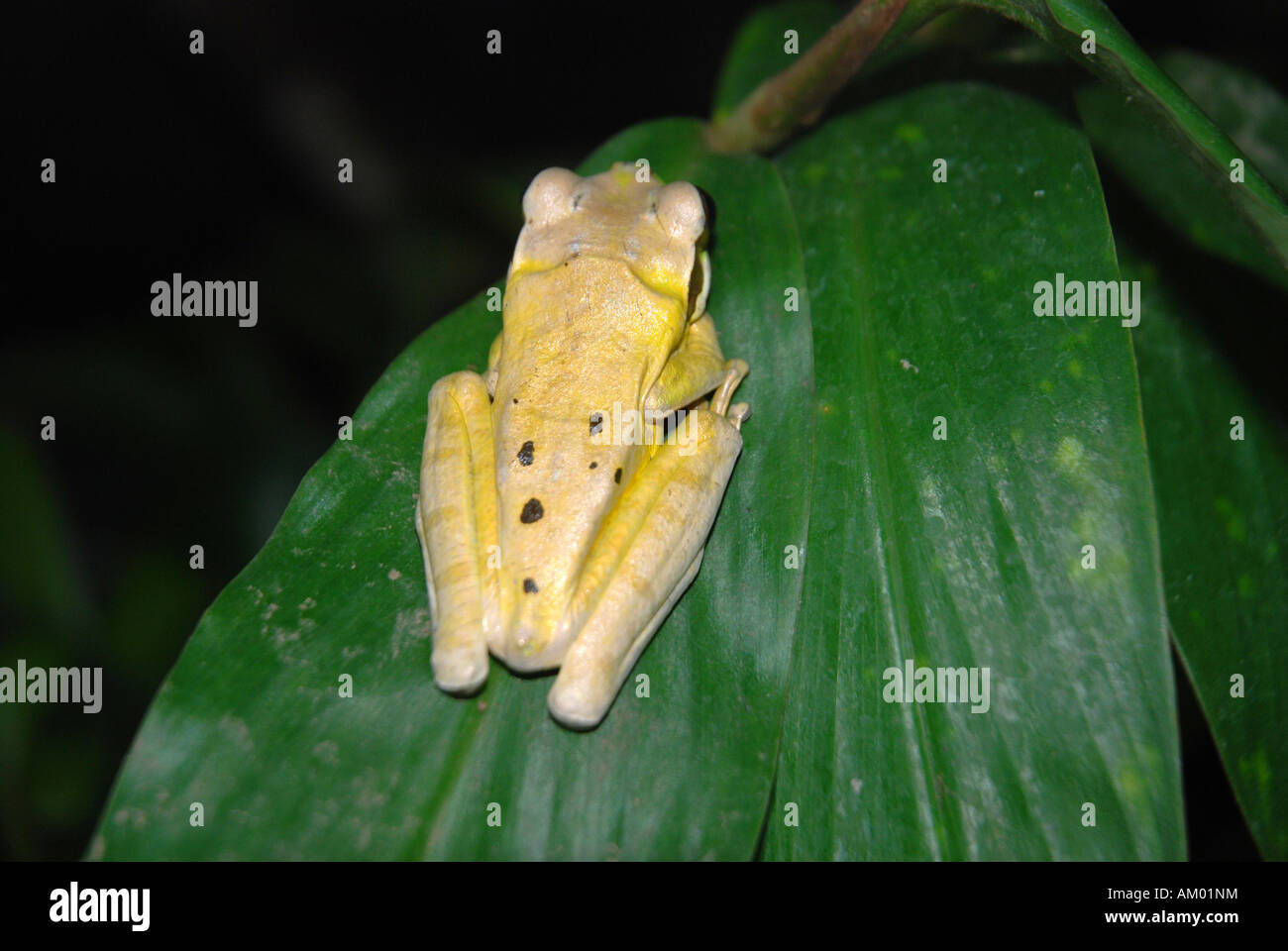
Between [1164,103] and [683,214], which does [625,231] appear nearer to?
[683,214]

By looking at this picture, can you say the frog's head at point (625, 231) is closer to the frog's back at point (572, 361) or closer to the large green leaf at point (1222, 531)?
the frog's back at point (572, 361)

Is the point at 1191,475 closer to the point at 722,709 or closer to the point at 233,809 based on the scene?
the point at 722,709

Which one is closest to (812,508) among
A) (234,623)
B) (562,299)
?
(562,299)

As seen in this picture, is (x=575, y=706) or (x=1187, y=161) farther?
(x=1187, y=161)

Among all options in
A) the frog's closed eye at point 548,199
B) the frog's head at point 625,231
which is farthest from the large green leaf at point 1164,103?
the frog's closed eye at point 548,199

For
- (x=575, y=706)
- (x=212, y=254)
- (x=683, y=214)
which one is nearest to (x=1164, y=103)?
(x=683, y=214)

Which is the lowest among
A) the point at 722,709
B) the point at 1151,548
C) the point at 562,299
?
the point at 722,709
